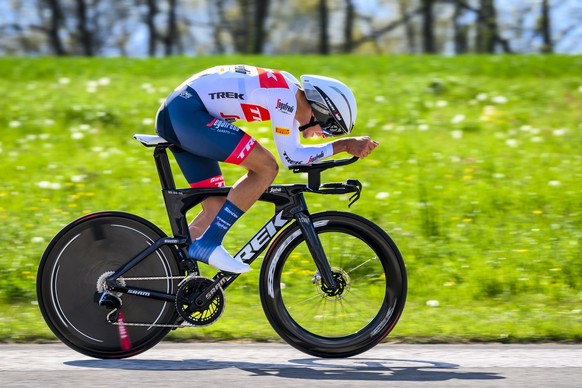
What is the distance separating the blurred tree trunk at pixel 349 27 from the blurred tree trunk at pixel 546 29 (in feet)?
9.33

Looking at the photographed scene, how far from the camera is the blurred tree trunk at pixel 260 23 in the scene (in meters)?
16.5

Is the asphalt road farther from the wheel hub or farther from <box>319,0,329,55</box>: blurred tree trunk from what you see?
<box>319,0,329,55</box>: blurred tree trunk

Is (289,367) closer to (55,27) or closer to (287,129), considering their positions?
(287,129)

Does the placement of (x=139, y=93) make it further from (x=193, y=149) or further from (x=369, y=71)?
(x=193, y=149)

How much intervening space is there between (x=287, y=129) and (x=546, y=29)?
11.0 metres

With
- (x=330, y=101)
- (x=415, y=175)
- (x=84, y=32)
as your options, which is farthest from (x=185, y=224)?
(x=84, y=32)

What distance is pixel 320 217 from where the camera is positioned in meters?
5.99

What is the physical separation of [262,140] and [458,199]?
2485mm

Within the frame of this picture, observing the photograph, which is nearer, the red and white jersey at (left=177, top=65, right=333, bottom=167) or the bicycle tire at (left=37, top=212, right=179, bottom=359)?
the red and white jersey at (left=177, top=65, right=333, bottom=167)

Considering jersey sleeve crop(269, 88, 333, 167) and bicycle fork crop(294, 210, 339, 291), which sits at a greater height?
jersey sleeve crop(269, 88, 333, 167)

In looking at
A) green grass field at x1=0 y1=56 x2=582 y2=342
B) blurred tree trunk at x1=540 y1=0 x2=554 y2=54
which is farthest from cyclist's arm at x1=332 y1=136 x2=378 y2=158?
blurred tree trunk at x1=540 y1=0 x2=554 y2=54

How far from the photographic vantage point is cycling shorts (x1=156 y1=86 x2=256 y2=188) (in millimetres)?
5789

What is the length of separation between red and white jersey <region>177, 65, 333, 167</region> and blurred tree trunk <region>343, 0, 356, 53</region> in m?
10.6

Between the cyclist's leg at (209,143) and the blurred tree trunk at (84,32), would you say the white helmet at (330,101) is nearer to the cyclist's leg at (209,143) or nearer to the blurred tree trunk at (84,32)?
the cyclist's leg at (209,143)
